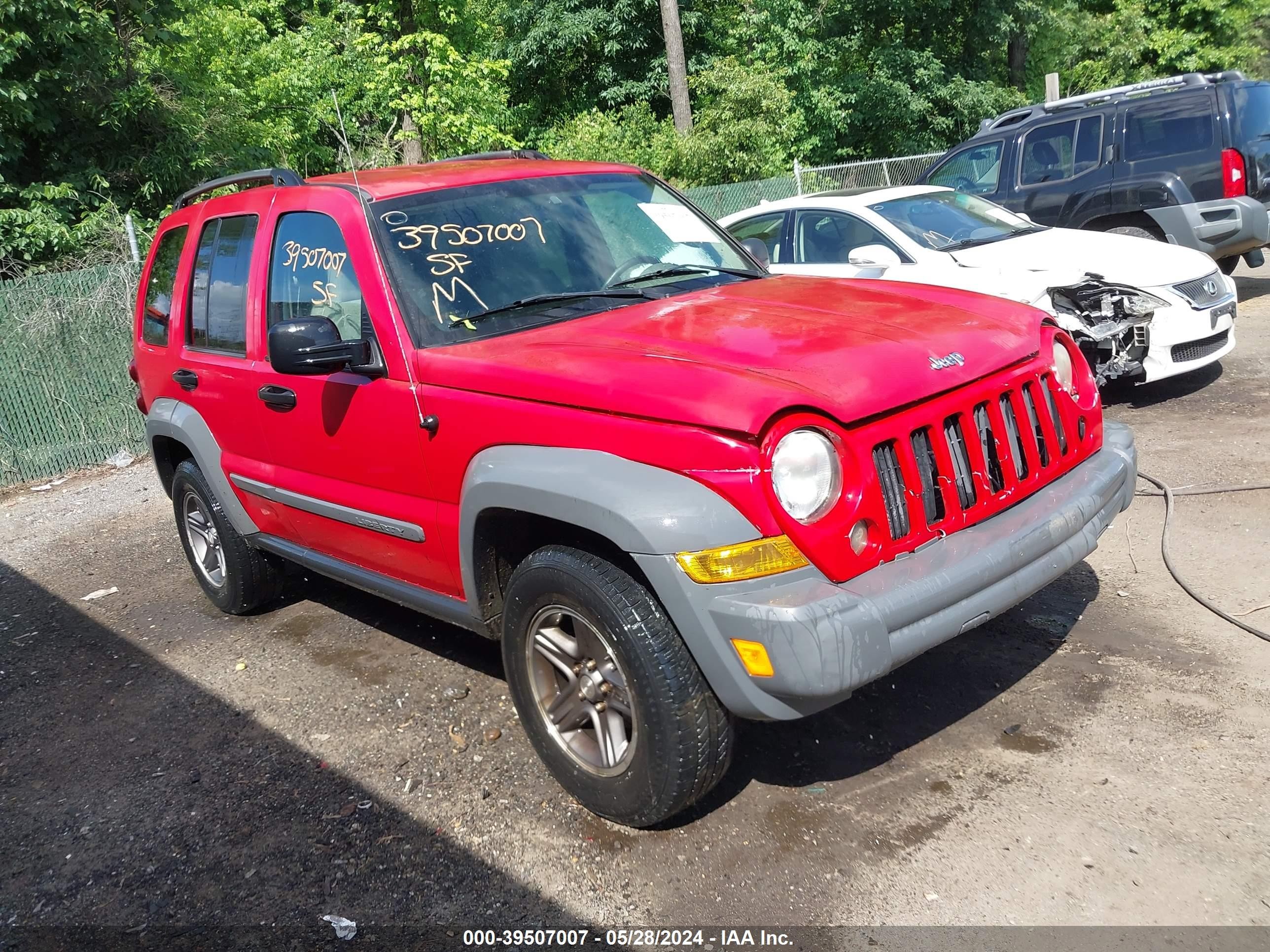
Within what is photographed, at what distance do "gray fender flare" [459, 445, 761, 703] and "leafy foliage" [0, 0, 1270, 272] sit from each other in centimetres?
1075

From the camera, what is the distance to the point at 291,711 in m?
4.44

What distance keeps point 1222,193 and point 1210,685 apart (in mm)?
7388

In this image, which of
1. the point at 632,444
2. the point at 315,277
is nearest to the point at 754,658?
the point at 632,444

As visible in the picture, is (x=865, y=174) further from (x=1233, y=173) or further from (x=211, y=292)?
(x=211, y=292)

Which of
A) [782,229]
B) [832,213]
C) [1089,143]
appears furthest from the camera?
[1089,143]

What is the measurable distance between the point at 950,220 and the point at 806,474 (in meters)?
5.99

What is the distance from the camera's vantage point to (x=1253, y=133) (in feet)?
31.5

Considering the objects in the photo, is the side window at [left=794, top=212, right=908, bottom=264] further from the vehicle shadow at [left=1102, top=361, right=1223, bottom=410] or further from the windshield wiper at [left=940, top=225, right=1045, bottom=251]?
the vehicle shadow at [left=1102, top=361, right=1223, bottom=410]

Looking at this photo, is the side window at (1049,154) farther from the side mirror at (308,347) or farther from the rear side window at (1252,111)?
the side mirror at (308,347)

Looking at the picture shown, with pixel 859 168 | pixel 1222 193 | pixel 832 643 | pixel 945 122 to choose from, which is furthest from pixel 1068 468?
pixel 945 122

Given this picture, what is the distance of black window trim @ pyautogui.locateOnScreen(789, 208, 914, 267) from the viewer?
25.3 ft

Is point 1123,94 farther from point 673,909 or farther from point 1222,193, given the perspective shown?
point 673,909

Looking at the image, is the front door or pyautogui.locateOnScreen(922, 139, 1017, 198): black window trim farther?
pyautogui.locateOnScreen(922, 139, 1017, 198): black window trim

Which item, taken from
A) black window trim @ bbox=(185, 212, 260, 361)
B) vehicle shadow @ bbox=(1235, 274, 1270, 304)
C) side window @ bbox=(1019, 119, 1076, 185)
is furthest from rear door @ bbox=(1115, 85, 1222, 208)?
black window trim @ bbox=(185, 212, 260, 361)
